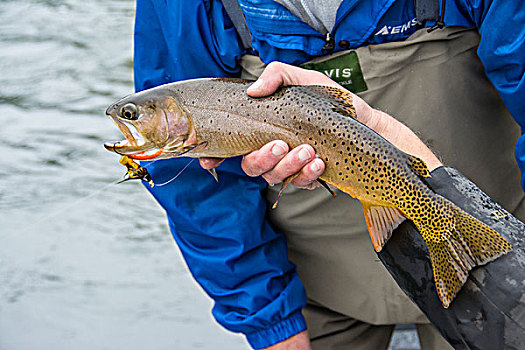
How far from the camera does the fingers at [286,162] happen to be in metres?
1.92

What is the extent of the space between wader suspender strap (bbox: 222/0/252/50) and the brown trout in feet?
0.97

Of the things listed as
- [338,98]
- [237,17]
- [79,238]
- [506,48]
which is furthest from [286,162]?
[79,238]

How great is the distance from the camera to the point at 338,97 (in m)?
1.95

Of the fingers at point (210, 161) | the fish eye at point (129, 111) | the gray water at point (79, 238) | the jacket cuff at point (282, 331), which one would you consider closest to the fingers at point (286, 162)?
the fingers at point (210, 161)

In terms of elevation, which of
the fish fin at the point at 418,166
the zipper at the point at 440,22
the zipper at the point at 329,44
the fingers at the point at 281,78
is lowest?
the fish fin at the point at 418,166

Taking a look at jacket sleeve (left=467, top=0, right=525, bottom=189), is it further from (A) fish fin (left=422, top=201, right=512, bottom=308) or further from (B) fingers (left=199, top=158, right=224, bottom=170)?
(B) fingers (left=199, top=158, right=224, bottom=170)

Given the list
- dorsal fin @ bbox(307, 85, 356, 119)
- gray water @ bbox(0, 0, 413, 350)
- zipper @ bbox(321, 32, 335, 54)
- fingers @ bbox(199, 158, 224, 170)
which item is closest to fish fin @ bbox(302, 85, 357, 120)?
dorsal fin @ bbox(307, 85, 356, 119)

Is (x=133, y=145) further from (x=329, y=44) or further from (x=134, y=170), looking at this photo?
(x=329, y=44)

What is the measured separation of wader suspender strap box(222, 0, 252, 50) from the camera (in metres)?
2.24

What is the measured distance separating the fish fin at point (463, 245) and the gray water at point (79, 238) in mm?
1655

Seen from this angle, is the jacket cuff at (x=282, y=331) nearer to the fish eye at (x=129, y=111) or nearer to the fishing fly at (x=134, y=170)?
the fishing fly at (x=134, y=170)

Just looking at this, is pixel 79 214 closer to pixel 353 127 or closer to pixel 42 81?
pixel 42 81

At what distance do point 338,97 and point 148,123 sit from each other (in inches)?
21.4

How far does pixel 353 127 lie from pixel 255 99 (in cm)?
30
